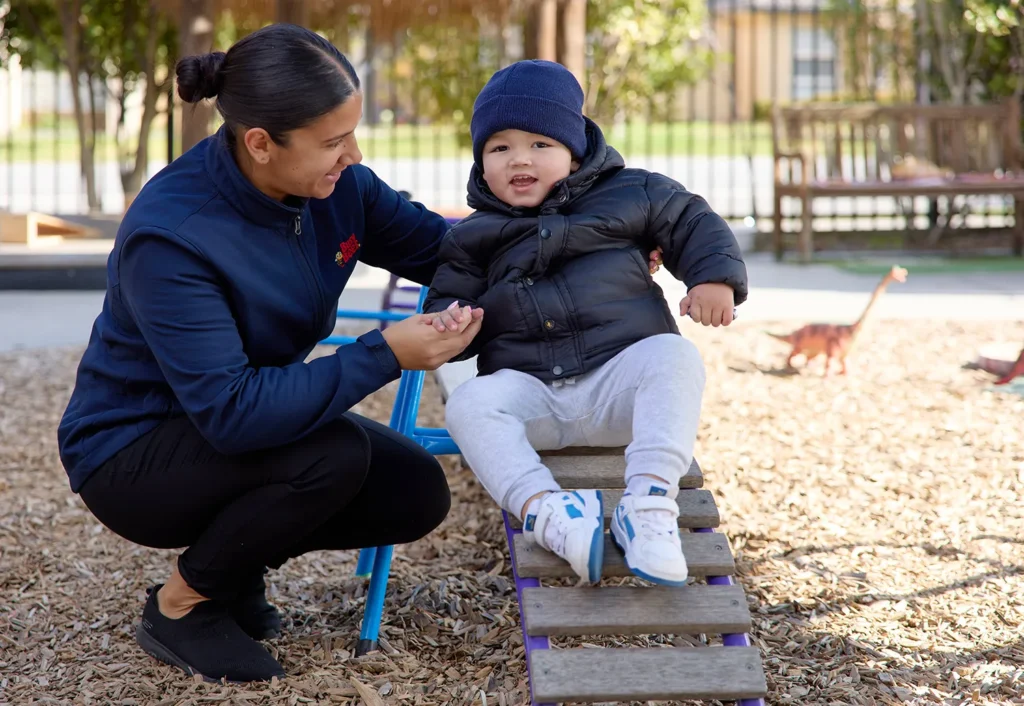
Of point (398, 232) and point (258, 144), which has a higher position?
point (258, 144)

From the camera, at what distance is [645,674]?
83.0 inches

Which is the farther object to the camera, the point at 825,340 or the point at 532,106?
the point at 825,340

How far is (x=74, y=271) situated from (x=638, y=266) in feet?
→ 19.0

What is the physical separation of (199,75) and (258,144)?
0.58 feet

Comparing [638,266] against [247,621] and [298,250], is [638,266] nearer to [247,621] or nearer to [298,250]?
[298,250]

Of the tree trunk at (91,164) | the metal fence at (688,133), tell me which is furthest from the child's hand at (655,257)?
the tree trunk at (91,164)

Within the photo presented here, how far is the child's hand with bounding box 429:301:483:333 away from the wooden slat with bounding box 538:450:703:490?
361mm

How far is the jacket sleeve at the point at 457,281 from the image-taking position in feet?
8.88

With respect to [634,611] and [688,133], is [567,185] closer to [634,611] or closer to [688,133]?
[634,611]

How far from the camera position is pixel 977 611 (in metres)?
2.82

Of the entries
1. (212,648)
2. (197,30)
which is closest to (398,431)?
(212,648)

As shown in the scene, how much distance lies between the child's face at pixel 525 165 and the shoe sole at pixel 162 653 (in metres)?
1.19

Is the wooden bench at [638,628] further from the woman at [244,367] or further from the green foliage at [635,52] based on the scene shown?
the green foliage at [635,52]

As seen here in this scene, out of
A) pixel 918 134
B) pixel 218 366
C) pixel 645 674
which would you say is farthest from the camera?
pixel 918 134
